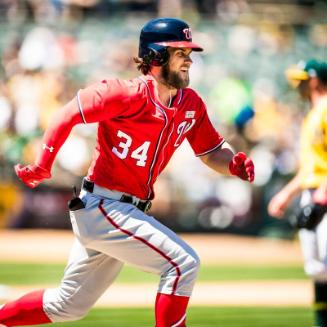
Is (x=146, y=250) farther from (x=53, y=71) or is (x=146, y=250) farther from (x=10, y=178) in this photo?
(x=53, y=71)

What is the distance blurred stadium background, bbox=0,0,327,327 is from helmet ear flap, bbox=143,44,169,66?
317 inches

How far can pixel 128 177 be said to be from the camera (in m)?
5.32

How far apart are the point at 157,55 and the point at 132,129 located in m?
0.47

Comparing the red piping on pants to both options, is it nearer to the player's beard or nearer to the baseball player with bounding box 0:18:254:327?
the baseball player with bounding box 0:18:254:327

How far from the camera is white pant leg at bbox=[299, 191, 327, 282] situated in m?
6.42

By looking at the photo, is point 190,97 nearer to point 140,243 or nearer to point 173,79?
point 173,79

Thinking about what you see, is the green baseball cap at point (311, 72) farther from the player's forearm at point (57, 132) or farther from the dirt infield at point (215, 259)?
the dirt infield at point (215, 259)

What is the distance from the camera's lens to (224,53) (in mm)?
19547

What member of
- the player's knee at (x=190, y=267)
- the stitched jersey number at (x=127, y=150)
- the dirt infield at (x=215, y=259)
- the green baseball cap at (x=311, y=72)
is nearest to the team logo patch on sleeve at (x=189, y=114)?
the stitched jersey number at (x=127, y=150)

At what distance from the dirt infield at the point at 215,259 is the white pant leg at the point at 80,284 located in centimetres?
347

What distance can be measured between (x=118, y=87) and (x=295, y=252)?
34.0ft

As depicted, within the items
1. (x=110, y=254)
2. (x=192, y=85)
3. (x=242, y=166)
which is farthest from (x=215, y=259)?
(x=110, y=254)

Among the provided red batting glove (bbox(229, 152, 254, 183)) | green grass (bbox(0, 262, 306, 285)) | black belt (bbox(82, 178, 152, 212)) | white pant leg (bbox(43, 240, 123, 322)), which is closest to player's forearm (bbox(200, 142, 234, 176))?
red batting glove (bbox(229, 152, 254, 183))

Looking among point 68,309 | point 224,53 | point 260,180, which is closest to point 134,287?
point 68,309
